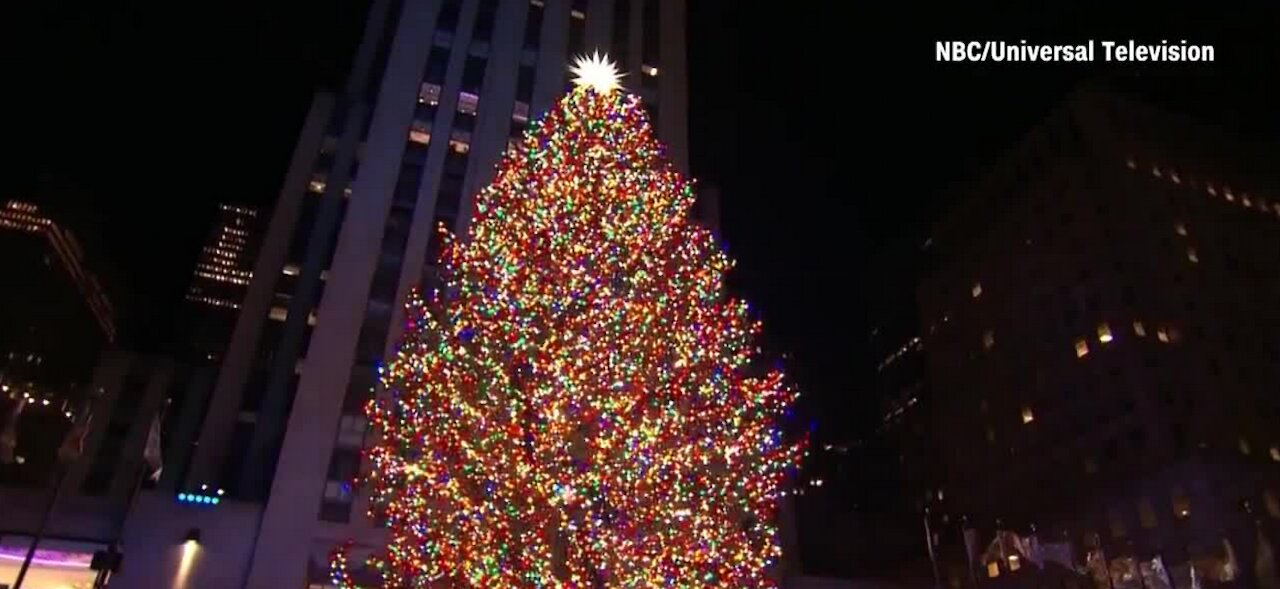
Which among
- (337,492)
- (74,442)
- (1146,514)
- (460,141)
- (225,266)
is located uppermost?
(225,266)

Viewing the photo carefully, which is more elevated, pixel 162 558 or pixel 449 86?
pixel 449 86

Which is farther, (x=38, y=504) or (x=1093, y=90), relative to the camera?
(x=1093, y=90)

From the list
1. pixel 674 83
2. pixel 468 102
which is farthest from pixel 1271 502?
pixel 468 102

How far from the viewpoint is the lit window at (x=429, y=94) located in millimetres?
26469

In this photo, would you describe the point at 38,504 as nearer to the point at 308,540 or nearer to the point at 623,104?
the point at 308,540

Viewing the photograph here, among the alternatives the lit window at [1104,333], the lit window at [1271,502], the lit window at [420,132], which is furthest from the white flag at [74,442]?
the lit window at [1104,333]

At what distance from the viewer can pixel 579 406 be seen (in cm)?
1109

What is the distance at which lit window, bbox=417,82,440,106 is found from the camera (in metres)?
26.5

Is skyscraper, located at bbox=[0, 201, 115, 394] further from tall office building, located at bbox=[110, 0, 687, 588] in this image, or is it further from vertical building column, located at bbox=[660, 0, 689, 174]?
vertical building column, located at bbox=[660, 0, 689, 174]

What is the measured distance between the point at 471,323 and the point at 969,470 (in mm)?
42405

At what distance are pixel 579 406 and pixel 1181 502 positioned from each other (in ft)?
101

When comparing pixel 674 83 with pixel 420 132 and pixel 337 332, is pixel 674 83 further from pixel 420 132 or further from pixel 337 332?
pixel 337 332

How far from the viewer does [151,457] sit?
1452 centimetres

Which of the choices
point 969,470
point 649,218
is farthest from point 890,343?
point 649,218
